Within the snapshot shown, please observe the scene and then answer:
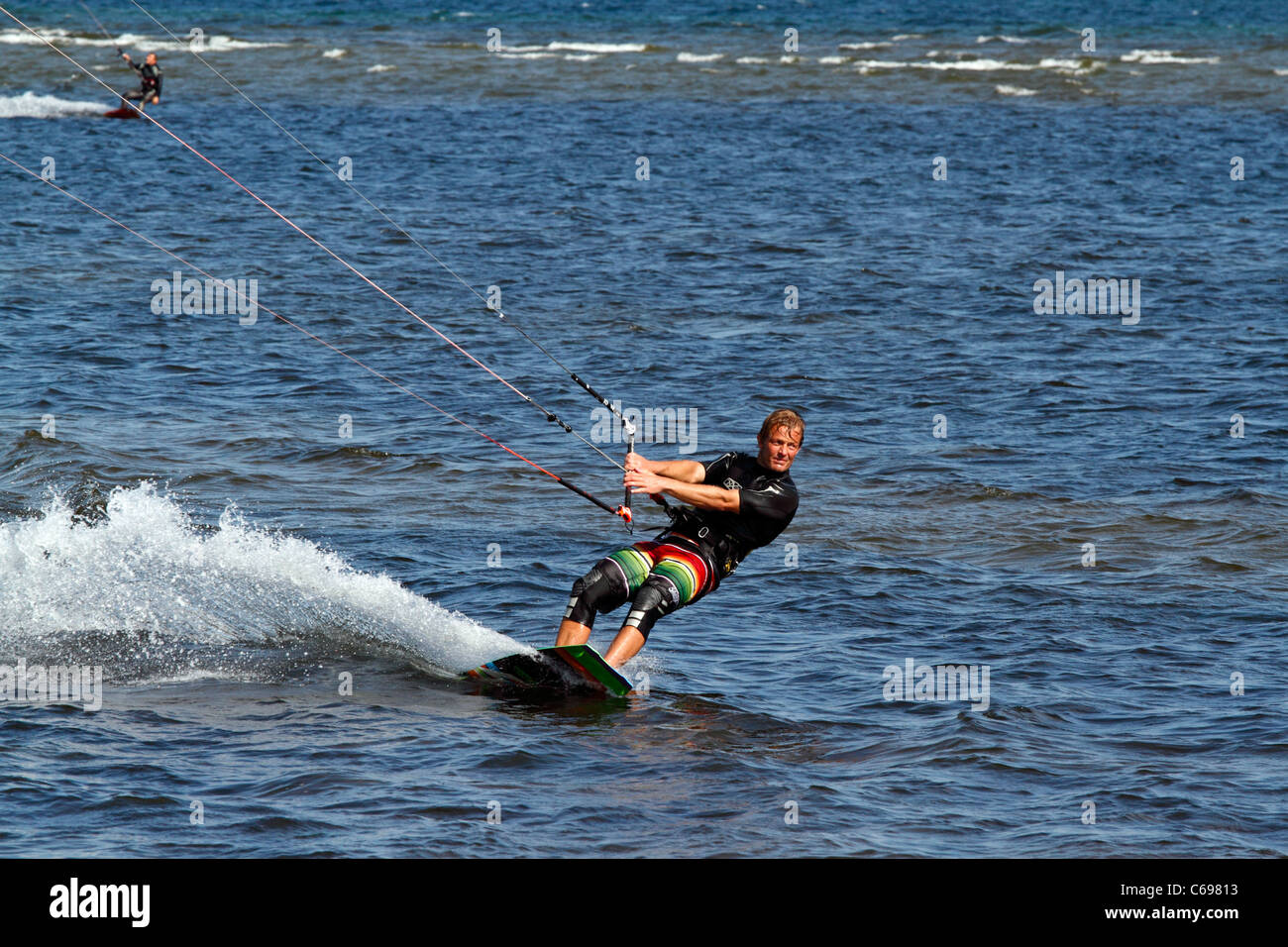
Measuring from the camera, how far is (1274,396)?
1712 cm

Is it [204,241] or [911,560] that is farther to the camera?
[204,241]

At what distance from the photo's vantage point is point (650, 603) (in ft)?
32.2

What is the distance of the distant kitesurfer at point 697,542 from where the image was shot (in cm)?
970

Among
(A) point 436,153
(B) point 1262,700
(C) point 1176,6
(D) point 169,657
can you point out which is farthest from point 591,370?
(C) point 1176,6

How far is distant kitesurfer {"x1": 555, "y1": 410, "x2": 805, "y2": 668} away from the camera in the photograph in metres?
9.70

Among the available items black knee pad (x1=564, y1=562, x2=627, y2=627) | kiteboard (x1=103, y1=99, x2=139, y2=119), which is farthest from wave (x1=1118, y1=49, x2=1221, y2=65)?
black knee pad (x1=564, y1=562, x2=627, y2=627)

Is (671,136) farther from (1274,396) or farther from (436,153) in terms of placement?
(1274,396)

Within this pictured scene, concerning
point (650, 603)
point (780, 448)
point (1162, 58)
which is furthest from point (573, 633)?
point (1162, 58)

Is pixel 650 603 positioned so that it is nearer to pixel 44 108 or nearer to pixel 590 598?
pixel 590 598

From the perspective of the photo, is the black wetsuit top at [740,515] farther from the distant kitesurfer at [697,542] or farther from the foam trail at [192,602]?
the foam trail at [192,602]

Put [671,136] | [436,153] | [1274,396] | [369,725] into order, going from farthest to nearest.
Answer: [671,136], [436,153], [1274,396], [369,725]

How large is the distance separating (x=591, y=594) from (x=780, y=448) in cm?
A: 150

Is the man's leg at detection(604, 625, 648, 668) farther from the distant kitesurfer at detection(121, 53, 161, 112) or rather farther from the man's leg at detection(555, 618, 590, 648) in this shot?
the distant kitesurfer at detection(121, 53, 161, 112)

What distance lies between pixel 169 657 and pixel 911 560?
5.86m
